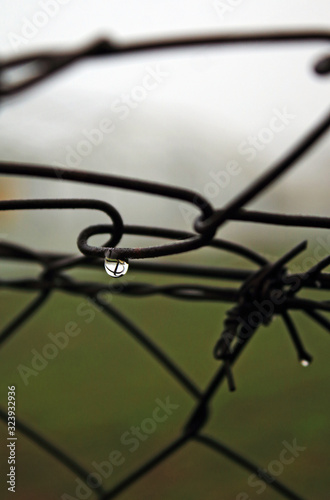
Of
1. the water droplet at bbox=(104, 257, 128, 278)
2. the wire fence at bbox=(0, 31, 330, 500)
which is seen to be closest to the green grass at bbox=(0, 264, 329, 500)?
the wire fence at bbox=(0, 31, 330, 500)

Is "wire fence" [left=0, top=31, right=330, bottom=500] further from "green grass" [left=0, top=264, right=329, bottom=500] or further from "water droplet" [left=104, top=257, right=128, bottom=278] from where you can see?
"green grass" [left=0, top=264, right=329, bottom=500]

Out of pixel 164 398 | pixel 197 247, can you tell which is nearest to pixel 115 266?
pixel 197 247

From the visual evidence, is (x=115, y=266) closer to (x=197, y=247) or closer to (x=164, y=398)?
(x=197, y=247)

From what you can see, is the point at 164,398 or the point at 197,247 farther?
the point at 164,398

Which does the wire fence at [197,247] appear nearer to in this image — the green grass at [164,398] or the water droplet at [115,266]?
the water droplet at [115,266]

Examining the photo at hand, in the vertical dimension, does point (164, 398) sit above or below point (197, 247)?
above

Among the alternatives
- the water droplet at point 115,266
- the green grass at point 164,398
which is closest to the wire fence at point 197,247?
the water droplet at point 115,266
